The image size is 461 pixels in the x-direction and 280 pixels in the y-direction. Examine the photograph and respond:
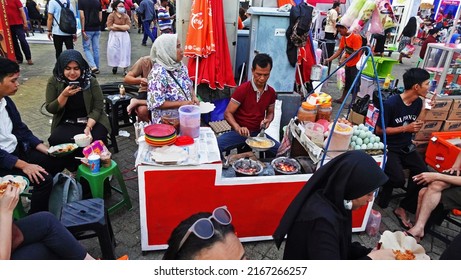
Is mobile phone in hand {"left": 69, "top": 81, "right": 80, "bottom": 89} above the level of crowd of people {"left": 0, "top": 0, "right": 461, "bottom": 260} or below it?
above

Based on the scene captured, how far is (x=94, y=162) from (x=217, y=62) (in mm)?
2711

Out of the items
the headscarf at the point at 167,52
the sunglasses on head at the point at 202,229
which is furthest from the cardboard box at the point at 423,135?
the sunglasses on head at the point at 202,229

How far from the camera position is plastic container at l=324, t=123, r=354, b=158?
2727mm

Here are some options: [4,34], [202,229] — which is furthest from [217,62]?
[4,34]

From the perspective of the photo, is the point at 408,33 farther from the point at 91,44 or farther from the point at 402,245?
the point at 402,245

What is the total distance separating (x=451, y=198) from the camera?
3.03 m

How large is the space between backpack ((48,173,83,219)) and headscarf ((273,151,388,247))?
2.06 meters

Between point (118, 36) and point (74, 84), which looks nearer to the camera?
point (74, 84)

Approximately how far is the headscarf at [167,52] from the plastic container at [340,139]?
6.39ft

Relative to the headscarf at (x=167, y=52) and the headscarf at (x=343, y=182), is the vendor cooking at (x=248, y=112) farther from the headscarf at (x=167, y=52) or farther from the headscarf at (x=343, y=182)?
the headscarf at (x=343, y=182)

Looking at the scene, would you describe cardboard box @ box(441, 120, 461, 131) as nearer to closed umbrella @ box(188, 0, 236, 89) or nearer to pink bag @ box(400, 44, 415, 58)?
closed umbrella @ box(188, 0, 236, 89)

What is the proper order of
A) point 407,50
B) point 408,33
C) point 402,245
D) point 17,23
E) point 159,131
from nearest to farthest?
point 402,245 < point 159,131 < point 17,23 < point 408,33 < point 407,50

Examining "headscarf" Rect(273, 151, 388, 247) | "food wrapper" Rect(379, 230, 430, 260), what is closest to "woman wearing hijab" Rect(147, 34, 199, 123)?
"headscarf" Rect(273, 151, 388, 247)

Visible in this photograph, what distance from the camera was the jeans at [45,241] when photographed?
6.52 ft
